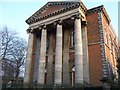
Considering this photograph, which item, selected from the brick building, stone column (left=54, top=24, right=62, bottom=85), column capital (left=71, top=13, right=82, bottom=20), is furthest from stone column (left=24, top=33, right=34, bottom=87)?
column capital (left=71, top=13, right=82, bottom=20)

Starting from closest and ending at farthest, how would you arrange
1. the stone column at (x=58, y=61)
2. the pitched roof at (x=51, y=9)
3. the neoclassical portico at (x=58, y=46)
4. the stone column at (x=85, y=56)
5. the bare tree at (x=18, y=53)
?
the stone column at (x=58, y=61)
the stone column at (x=85, y=56)
the neoclassical portico at (x=58, y=46)
the pitched roof at (x=51, y=9)
the bare tree at (x=18, y=53)

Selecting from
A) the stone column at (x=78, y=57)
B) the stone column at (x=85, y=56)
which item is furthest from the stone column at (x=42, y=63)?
the stone column at (x=85, y=56)

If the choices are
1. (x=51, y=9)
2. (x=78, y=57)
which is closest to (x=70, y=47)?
(x=78, y=57)

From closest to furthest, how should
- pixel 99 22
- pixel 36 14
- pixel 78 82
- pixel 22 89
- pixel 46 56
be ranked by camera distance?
pixel 78 82
pixel 22 89
pixel 99 22
pixel 46 56
pixel 36 14

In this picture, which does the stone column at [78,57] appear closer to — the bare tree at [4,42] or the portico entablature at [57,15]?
the portico entablature at [57,15]

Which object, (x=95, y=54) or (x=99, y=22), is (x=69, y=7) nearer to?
(x=99, y=22)

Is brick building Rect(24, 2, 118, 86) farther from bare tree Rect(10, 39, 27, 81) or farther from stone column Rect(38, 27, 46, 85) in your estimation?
bare tree Rect(10, 39, 27, 81)

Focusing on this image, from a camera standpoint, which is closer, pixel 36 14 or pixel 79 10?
pixel 79 10

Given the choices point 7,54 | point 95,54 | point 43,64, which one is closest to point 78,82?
point 95,54

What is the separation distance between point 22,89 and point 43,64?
462 cm

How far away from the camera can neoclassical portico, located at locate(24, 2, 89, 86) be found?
72.1 feet

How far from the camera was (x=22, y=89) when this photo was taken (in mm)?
22125

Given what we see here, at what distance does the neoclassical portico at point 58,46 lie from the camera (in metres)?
22.0

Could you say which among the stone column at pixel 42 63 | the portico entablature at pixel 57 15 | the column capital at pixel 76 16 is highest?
the portico entablature at pixel 57 15
